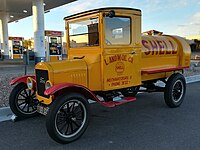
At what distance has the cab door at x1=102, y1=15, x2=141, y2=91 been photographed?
14.4 feet

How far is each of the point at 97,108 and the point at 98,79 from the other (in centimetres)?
150

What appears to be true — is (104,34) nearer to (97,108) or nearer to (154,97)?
(97,108)

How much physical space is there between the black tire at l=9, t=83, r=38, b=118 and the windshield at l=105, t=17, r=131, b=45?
209 cm

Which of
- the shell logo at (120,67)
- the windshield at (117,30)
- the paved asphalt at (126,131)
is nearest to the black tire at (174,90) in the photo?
the paved asphalt at (126,131)

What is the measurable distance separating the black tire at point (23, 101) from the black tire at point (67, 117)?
4.23 ft

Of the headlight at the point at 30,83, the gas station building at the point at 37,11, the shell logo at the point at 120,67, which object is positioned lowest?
the headlight at the point at 30,83

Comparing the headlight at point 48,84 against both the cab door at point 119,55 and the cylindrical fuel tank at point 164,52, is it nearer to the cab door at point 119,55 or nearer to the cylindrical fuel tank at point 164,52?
the cab door at point 119,55

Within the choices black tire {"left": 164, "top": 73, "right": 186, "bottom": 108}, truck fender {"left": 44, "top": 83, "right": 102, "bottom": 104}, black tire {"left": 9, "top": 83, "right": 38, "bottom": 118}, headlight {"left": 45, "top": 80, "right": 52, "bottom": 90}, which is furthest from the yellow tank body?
black tire {"left": 9, "top": 83, "right": 38, "bottom": 118}

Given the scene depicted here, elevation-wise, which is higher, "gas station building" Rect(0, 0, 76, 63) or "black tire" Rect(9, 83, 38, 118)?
"gas station building" Rect(0, 0, 76, 63)

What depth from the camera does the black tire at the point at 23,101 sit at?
4.70 metres

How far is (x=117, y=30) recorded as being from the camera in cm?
454

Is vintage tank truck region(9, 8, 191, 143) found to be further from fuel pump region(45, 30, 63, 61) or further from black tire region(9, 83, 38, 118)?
fuel pump region(45, 30, 63, 61)

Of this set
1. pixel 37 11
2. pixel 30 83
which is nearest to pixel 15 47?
pixel 37 11

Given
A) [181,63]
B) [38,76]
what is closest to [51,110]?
[38,76]
